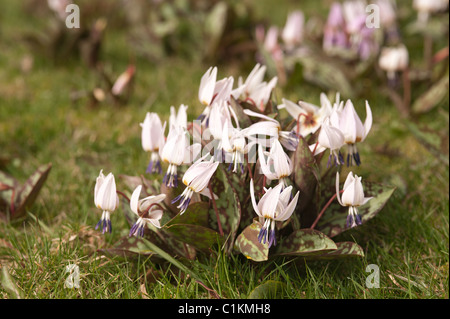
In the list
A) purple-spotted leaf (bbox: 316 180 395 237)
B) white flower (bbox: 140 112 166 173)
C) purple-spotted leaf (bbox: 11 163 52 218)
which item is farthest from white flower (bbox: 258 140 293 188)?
purple-spotted leaf (bbox: 11 163 52 218)

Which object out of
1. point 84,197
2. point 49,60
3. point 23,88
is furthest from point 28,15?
point 84,197

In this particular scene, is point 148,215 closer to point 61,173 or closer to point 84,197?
point 84,197

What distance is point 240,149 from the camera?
196 centimetres

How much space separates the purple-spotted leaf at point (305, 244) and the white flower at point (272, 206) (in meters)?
0.19

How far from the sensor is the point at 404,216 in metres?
2.54

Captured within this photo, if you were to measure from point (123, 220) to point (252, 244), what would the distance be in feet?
2.63

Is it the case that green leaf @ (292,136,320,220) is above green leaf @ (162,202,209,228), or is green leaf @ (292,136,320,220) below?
above

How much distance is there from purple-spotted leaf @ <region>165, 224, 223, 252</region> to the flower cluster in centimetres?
6

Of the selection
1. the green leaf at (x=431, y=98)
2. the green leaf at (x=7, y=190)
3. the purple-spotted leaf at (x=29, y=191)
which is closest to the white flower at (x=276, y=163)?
the purple-spotted leaf at (x=29, y=191)

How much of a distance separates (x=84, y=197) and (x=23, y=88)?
192 centimetres

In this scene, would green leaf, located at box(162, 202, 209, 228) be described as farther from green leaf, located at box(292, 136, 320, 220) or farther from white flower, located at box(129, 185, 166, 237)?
green leaf, located at box(292, 136, 320, 220)

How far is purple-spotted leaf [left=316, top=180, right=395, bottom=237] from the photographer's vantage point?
7.26 feet

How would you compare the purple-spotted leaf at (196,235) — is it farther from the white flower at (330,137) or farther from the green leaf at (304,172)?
the white flower at (330,137)

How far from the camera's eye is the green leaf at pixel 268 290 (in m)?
1.93
